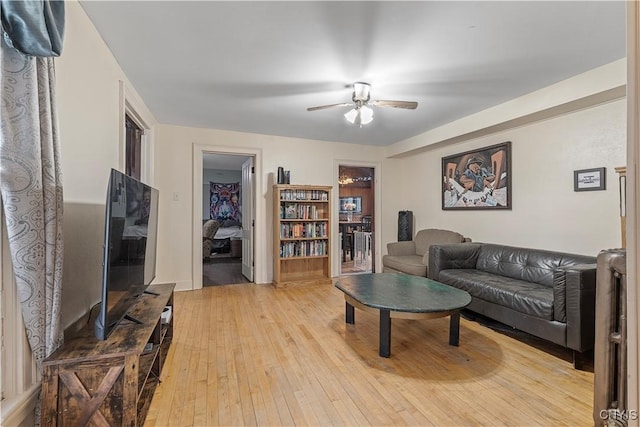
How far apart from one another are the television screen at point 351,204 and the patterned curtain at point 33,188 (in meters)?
9.24

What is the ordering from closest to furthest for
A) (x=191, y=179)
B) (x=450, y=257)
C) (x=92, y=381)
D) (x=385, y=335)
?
(x=92, y=381) → (x=385, y=335) → (x=450, y=257) → (x=191, y=179)

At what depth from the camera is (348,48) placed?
2.21m

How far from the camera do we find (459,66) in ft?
8.16

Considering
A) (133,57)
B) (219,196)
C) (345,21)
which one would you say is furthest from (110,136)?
(219,196)

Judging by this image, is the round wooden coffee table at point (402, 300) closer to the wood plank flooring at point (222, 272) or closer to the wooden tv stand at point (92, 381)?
the wooden tv stand at point (92, 381)

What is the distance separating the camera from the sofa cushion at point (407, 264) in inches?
157

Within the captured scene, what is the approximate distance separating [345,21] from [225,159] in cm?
536

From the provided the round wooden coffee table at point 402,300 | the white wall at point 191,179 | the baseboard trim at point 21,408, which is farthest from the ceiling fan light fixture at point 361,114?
the baseboard trim at point 21,408

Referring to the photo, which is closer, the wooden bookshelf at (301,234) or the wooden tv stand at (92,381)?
the wooden tv stand at (92,381)

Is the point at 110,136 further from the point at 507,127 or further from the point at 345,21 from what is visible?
the point at 507,127

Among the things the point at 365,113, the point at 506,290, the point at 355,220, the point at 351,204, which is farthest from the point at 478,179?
the point at 351,204

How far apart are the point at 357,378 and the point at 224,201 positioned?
7.17 m

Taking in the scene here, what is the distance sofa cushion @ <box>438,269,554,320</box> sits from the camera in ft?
7.91

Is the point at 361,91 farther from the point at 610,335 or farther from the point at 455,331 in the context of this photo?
the point at 610,335
